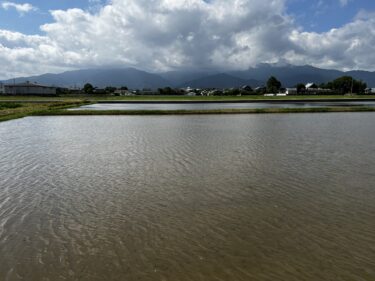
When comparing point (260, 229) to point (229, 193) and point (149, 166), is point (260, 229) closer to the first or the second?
point (229, 193)

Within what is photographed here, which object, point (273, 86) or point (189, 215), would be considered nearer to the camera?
point (189, 215)

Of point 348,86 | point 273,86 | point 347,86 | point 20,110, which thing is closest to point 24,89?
point 20,110

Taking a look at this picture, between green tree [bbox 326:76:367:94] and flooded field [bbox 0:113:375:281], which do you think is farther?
green tree [bbox 326:76:367:94]

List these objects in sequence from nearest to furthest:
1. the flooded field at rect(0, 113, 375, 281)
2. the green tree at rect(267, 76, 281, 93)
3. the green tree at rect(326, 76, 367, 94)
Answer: the flooded field at rect(0, 113, 375, 281) < the green tree at rect(326, 76, 367, 94) < the green tree at rect(267, 76, 281, 93)

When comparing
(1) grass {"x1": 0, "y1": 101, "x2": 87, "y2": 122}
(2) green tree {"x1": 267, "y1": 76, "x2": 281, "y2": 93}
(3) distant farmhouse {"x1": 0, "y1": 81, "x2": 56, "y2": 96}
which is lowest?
(1) grass {"x1": 0, "y1": 101, "x2": 87, "y2": 122}

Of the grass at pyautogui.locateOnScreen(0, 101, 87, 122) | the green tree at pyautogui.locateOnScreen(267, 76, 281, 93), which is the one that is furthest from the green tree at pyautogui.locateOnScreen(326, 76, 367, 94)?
the grass at pyautogui.locateOnScreen(0, 101, 87, 122)

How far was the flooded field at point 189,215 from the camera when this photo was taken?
583cm

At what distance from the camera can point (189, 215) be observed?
8172 mm

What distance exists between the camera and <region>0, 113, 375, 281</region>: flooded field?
5832mm

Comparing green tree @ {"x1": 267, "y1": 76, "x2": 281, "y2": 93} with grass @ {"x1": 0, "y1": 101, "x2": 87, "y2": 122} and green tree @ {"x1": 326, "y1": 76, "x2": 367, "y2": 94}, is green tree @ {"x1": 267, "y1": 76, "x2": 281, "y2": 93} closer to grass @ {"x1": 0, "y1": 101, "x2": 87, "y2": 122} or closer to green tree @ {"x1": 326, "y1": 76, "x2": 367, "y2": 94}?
green tree @ {"x1": 326, "y1": 76, "x2": 367, "y2": 94}

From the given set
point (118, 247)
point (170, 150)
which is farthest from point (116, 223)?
point (170, 150)

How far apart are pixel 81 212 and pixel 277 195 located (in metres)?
5.06

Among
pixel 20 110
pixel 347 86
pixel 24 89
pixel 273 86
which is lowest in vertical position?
pixel 20 110

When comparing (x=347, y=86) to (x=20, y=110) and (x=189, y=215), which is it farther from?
(x=189, y=215)
